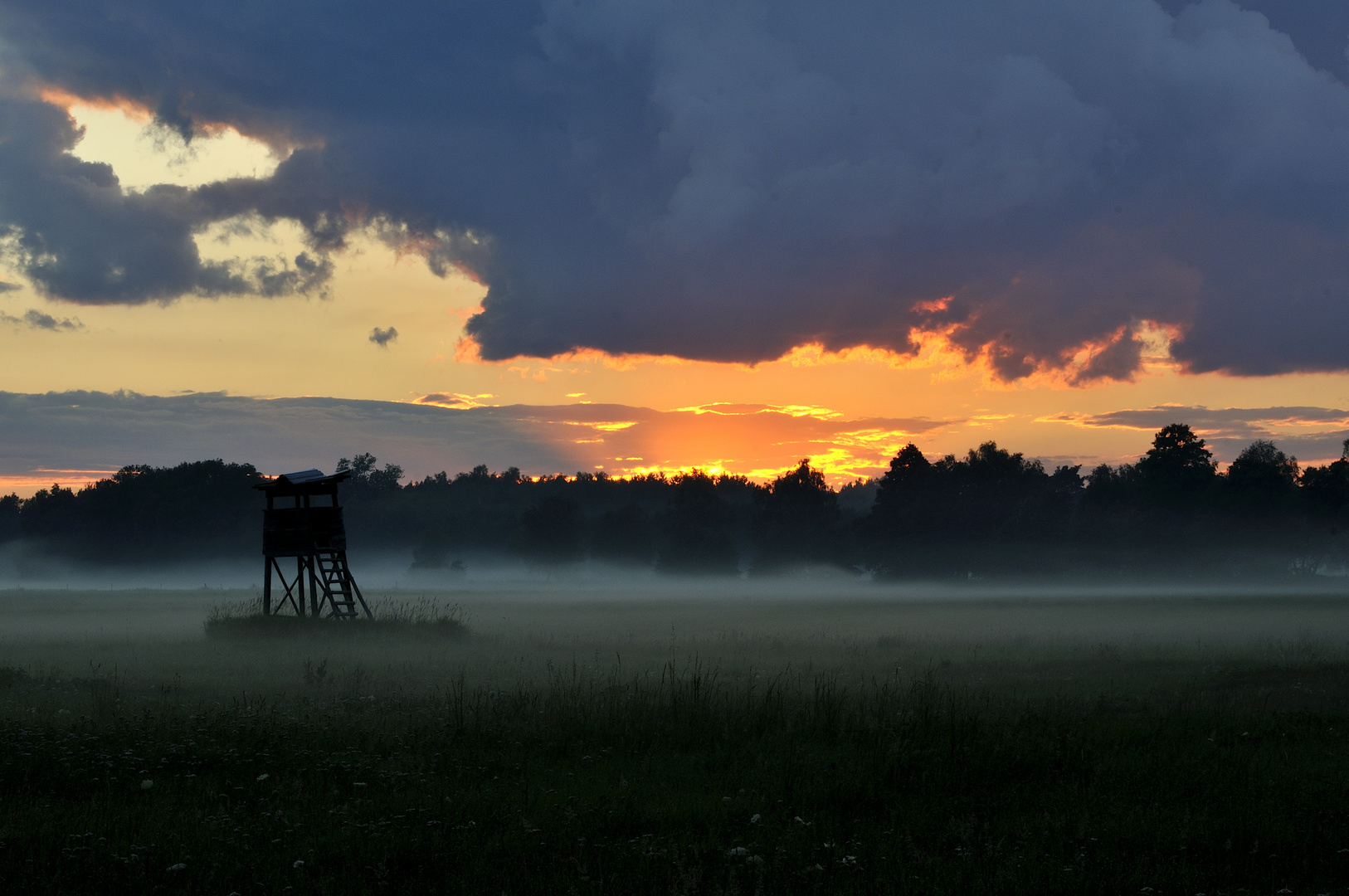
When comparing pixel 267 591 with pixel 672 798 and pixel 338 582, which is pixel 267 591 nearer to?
pixel 338 582

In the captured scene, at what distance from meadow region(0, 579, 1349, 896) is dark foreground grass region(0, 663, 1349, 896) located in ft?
0.13

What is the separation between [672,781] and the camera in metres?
10.5

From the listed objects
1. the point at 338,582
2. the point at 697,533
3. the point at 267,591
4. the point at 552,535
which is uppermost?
the point at 338,582

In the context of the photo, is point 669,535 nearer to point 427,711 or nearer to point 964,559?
point 964,559

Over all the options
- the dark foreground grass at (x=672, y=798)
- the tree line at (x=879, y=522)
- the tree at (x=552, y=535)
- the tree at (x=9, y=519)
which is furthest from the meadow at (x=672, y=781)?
the tree at (x=9, y=519)

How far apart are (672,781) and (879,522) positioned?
101409mm

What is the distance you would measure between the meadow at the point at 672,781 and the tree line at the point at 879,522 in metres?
60.4

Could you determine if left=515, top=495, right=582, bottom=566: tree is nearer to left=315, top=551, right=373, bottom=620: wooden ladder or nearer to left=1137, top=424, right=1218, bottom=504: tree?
left=1137, top=424, right=1218, bottom=504: tree

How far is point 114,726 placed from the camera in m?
12.9

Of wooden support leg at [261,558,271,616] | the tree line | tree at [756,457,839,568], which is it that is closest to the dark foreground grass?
wooden support leg at [261,558,271,616]

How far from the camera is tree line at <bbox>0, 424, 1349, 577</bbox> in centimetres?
9125

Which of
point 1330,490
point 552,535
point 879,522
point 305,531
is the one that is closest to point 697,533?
point 552,535

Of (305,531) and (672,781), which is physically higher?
(305,531)

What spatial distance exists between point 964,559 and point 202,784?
99.0m
